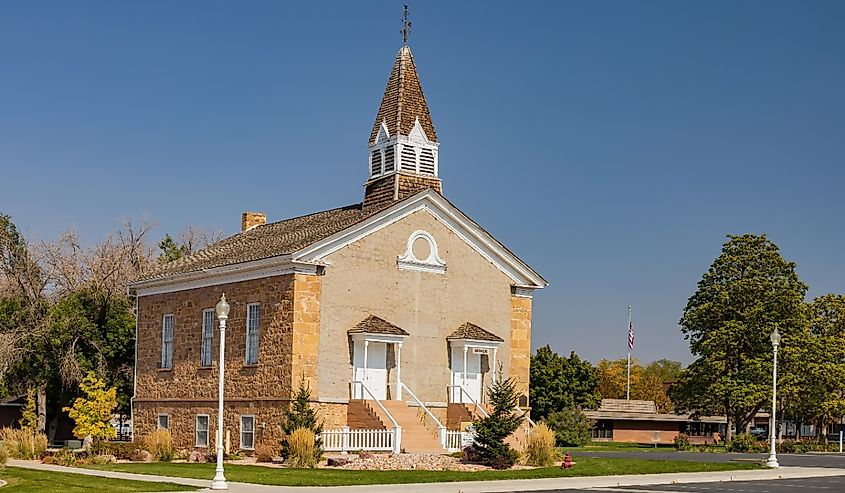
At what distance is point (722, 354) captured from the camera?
6806 centimetres

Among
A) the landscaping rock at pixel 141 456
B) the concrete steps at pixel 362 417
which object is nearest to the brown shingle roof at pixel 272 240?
the concrete steps at pixel 362 417

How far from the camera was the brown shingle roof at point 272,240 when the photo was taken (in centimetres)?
4506

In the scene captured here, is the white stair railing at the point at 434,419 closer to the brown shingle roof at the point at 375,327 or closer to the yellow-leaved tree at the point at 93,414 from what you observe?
the brown shingle roof at the point at 375,327

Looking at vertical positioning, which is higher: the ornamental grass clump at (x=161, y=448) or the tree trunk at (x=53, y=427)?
the ornamental grass clump at (x=161, y=448)

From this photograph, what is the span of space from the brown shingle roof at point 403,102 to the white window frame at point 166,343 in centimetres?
1150

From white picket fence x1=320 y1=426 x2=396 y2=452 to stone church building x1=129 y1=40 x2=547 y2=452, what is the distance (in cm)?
8

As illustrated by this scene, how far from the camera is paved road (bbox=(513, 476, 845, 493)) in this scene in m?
30.5

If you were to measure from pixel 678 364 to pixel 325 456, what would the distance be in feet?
436

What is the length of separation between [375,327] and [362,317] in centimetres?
66

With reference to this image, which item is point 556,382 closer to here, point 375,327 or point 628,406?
point 628,406

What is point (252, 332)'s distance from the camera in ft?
147

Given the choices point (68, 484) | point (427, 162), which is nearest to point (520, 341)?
point (427, 162)

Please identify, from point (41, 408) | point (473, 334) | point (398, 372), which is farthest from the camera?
point (41, 408)

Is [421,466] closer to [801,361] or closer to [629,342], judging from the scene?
[801,361]
